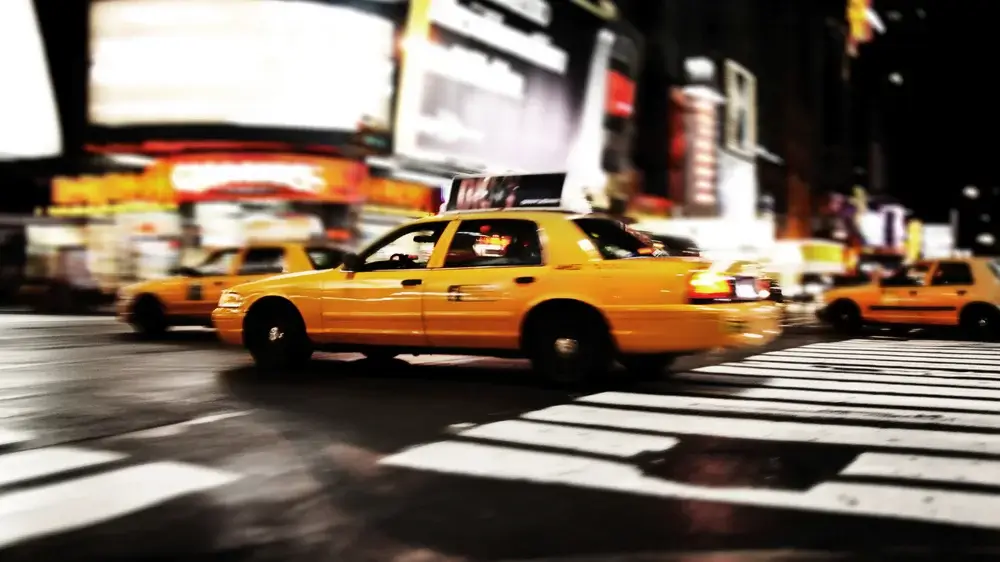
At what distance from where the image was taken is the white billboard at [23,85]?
2858 cm

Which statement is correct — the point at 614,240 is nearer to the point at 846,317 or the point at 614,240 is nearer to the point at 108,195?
the point at 846,317

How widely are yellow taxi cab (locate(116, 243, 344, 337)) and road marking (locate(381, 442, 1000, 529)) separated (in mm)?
8675

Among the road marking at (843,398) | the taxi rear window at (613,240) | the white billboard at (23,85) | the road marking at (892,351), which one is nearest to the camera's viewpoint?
the road marking at (843,398)

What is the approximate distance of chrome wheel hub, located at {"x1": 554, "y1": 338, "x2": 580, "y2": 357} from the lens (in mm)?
8328

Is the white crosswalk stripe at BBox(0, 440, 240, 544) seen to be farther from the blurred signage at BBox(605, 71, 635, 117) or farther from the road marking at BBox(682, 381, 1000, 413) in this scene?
the blurred signage at BBox(605, 71, 635, 117)

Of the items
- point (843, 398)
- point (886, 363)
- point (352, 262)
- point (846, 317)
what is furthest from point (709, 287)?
point (846, 317)

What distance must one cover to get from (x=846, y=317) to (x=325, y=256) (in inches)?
372

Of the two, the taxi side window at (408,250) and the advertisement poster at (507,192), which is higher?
the advertisement poster at (507,192)

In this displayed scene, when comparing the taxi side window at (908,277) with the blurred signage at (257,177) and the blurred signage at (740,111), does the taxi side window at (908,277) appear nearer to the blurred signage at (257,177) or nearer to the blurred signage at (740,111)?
the blurred signage at (257,177)

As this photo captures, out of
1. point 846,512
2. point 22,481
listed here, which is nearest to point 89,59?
point 22,481

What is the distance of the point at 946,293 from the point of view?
15.5 meters

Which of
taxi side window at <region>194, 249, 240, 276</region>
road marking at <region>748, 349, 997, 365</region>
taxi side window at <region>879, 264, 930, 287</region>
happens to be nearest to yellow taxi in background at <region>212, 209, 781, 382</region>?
road marking at <region>748, 349, 997, 365</region>

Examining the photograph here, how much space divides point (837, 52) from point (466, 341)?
277 feet

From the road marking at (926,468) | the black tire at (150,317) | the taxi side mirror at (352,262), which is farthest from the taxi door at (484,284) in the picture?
the black tire at (150,317)
